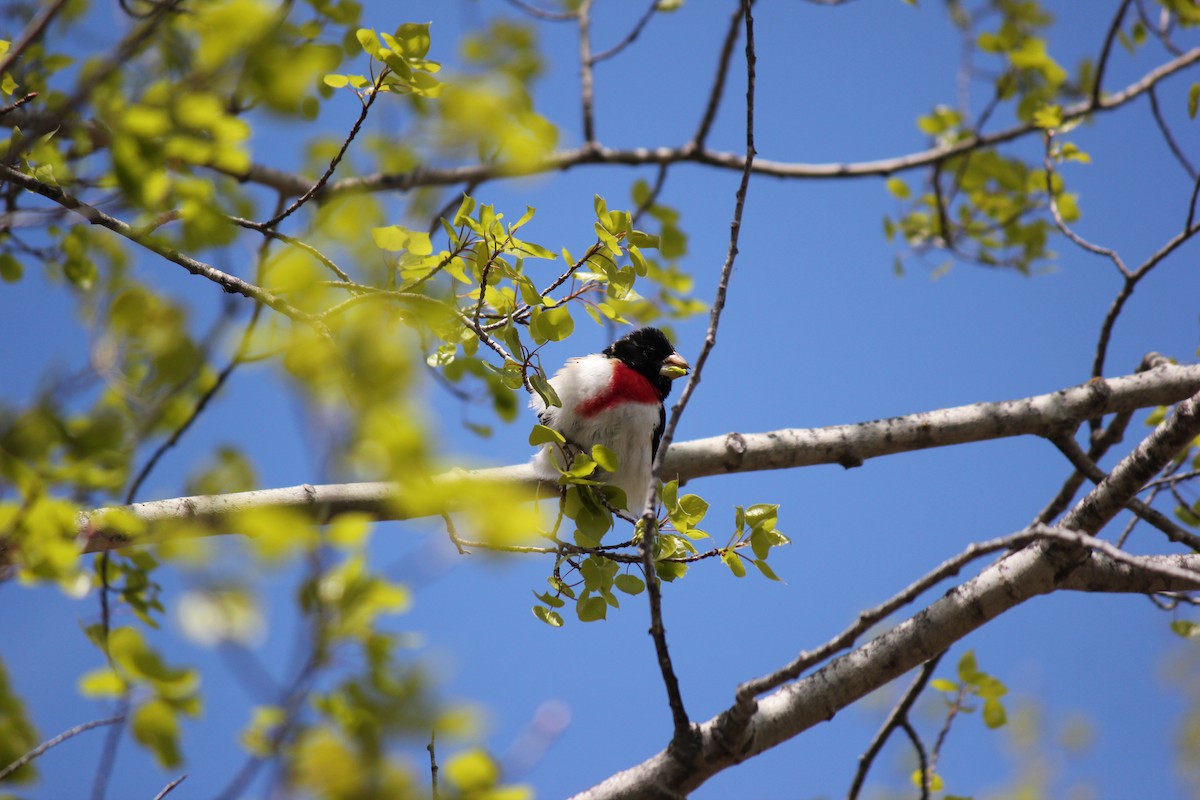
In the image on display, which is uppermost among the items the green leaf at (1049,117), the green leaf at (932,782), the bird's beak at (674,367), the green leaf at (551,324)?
the green leaf at (1049,117)

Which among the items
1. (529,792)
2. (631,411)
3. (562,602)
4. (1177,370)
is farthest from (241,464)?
(1177,370)

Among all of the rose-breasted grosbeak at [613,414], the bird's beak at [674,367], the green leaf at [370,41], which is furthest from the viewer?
the bird's beak at [674,367]

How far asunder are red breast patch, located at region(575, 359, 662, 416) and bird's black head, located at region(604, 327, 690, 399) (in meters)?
0.20

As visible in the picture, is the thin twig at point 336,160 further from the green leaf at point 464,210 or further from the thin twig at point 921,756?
the thin twig at point 921,756

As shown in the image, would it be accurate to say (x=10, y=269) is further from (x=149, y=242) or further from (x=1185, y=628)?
(x=1185, y=628)

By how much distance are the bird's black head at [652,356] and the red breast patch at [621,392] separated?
196mm

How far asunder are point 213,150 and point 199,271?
1089mm

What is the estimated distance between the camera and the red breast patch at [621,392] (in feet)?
12.6

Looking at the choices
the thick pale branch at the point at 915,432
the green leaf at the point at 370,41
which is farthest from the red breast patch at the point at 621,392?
the green leaf at the point at 370,41

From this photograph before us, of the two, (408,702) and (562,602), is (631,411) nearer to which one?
(562,602)

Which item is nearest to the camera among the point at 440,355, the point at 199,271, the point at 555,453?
the point at 199,271

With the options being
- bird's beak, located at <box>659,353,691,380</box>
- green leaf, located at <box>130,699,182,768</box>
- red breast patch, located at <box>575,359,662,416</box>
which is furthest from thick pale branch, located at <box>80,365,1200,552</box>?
green leaf, located at <box>130,699,182,768</box>

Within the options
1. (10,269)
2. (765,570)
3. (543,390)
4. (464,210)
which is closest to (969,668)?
(765,570)

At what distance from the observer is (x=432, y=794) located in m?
1.63
